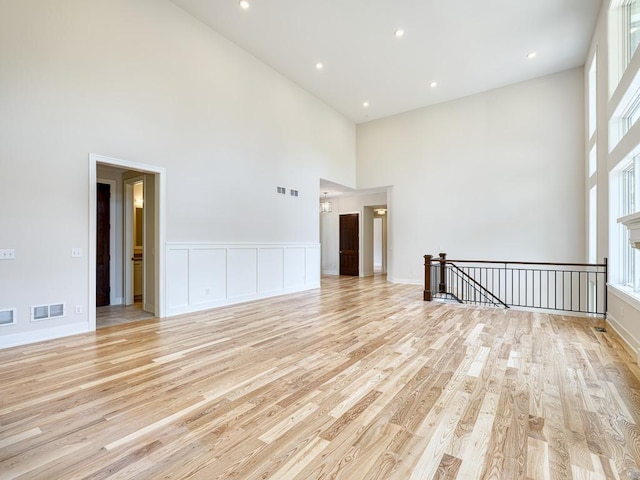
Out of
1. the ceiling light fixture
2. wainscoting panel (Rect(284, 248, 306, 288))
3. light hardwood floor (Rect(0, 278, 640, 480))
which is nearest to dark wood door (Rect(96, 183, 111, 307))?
light hardwood floor (Rect(0, 278, 640, 480))

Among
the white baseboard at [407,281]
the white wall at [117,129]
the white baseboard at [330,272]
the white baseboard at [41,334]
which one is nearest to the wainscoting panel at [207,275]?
the white wall at [117,129]

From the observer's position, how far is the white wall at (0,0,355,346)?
361 centimetres

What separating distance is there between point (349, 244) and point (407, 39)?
689cm

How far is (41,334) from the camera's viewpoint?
12.3 feet

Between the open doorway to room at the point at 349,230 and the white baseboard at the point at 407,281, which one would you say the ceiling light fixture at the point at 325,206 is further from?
the white baseboard at the point at 407,281

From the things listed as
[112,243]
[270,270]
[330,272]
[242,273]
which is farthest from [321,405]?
[330,272]

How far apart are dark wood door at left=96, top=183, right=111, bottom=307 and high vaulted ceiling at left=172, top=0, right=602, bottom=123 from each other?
3.65 meters

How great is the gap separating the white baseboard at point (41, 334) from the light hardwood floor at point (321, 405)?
0.19 m

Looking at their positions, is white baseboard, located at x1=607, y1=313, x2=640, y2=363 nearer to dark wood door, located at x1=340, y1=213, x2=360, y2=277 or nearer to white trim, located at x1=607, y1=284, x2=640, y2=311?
white trim, located at x1=607, y1=284, x2=640, y2=311

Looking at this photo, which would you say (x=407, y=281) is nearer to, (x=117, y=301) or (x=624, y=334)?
(x=624, y=334)

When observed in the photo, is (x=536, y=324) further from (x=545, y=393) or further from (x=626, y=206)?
(x=545, y=393)

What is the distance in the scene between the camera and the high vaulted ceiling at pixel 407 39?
5.15 meters

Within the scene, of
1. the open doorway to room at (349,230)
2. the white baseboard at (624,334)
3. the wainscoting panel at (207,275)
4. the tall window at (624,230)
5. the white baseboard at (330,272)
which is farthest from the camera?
the white baseboard at (330,272)

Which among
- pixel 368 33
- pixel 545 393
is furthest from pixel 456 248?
pixel 545 393
